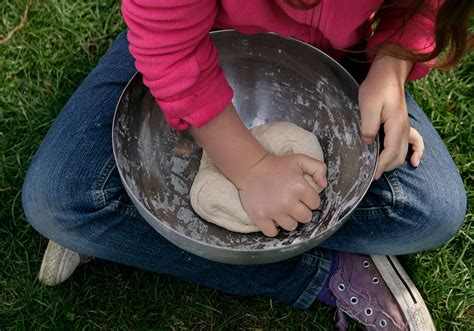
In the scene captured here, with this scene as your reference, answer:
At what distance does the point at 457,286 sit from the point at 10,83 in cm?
110

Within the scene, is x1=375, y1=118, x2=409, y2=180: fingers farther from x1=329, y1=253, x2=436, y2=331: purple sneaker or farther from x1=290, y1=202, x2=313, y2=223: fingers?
x1=329, y1=253, x2=436, y2=331: purple sneaker

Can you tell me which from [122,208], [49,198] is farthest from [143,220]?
[49,198]

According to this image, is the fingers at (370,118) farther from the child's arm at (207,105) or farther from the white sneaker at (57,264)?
the white sneaker at (57,264)

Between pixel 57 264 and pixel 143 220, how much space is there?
0.71 ft

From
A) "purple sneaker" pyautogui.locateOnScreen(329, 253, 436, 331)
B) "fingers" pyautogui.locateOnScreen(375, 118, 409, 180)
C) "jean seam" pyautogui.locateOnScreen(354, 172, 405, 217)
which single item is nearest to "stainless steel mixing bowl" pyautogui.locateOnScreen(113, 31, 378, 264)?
"fingers" pyautogui.locateOnScreen(375, 118, 409, 180)

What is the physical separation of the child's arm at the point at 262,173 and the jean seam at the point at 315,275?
25cm

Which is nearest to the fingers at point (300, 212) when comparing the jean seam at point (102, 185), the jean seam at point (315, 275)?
the jean seam at point (315, 275)

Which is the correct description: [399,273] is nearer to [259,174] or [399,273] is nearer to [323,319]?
[323,319]

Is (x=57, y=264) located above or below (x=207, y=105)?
below

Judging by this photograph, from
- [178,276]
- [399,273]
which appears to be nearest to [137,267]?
[178,276]

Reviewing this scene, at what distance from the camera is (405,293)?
133 centimetres

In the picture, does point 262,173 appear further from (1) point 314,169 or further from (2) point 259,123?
(2) point 259,123

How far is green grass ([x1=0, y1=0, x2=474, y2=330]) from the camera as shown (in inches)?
53.3

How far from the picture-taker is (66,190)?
120 cm
